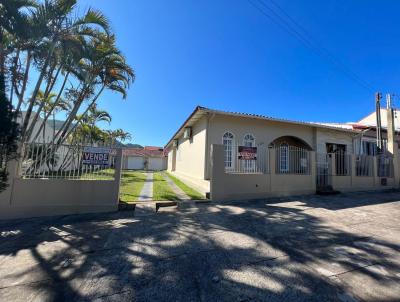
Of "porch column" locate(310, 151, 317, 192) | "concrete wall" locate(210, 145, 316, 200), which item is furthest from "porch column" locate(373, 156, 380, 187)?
"concrete wall" locate(210, 145, 316, 200)

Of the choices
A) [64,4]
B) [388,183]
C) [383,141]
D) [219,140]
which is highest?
[64,4]

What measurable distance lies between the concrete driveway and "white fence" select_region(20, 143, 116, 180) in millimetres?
1304

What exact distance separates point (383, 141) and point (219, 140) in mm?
13083

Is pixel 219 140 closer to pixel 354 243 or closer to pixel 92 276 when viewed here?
pixel 354 243

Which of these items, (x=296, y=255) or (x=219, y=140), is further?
(x=219, y=140)

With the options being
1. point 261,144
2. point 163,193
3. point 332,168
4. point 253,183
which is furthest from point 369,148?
point 163,193

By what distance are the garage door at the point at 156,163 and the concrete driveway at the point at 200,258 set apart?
36325 mm

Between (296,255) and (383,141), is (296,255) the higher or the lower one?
the lower one

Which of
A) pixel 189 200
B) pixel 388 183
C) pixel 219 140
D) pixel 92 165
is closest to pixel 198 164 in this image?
pixel 219 140

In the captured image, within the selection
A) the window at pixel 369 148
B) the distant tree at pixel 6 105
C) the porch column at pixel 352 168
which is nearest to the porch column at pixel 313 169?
the porch column at pixel 352 168

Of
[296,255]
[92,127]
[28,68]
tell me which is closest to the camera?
[296,255]

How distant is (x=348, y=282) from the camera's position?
117 inches

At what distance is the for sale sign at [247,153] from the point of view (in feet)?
28.6

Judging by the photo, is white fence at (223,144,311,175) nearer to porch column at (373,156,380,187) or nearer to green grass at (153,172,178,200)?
green grass at (153,172,178,200)
